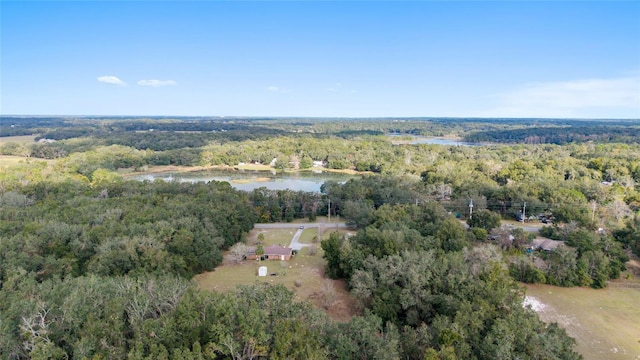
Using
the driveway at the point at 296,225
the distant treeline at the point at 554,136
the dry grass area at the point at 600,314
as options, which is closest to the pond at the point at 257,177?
the driveway at the point at 296,225

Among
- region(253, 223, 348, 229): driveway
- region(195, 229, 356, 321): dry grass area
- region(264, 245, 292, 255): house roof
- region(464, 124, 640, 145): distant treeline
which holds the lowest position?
region(195, 229, 356, 321): dry grass area

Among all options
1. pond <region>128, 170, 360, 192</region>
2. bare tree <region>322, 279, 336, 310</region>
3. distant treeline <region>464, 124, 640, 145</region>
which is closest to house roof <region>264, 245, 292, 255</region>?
bare tree <region>322, 279, 336, 310</region>

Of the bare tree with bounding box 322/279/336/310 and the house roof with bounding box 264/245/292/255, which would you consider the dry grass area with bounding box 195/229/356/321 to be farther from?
the house roof with bounding box 264/245/292/255

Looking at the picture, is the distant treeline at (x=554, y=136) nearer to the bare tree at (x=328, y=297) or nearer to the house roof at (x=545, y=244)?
the house roof at (x=545, y=244)

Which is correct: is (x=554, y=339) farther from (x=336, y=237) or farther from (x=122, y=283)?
(x=122, y=283)

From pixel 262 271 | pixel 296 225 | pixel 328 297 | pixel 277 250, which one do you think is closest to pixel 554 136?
pixel 296 225
